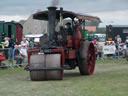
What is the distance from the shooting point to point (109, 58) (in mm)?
23219

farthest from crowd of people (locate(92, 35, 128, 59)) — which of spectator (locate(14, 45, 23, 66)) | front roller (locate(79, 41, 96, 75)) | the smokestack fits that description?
the smokestack

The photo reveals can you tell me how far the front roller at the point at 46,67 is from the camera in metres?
10.5

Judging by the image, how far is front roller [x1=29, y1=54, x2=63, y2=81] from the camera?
10539 mm

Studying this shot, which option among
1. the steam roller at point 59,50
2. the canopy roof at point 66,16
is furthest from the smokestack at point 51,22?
the canopy roof at point 66,16

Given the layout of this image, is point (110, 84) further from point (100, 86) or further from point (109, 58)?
point (109, 58)

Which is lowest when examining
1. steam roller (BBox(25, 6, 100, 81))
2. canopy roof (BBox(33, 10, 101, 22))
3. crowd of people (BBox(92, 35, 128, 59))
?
crowd of people (BBox(92, 35, 128, 59))

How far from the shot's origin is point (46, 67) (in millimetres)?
10547

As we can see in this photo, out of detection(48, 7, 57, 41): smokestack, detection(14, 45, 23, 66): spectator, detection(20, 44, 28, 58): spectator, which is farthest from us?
detection(20, 44, 28, 58): spectator

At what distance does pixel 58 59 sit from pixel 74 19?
2458 mm

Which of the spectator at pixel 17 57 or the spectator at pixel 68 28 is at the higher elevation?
the spectator at pixel 68 28

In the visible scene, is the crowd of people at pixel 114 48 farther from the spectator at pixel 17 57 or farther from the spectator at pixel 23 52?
the spectator at pixel 17 57

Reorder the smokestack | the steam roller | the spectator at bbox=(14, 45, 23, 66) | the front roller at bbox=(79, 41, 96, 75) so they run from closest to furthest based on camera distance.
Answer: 1. the steam roller
2. the smokestack
3. the front roller at bbox=(79, 41, 96, 75)
4. the spectator at bbox=(14, 45, 23, 66)

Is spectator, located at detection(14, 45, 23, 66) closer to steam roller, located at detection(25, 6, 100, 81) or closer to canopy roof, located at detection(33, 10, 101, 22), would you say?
steam roller, located at detection(25, 6, 100, 81)

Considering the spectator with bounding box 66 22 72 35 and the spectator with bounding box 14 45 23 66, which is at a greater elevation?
the spectator with bounding box 66 22 72 35
